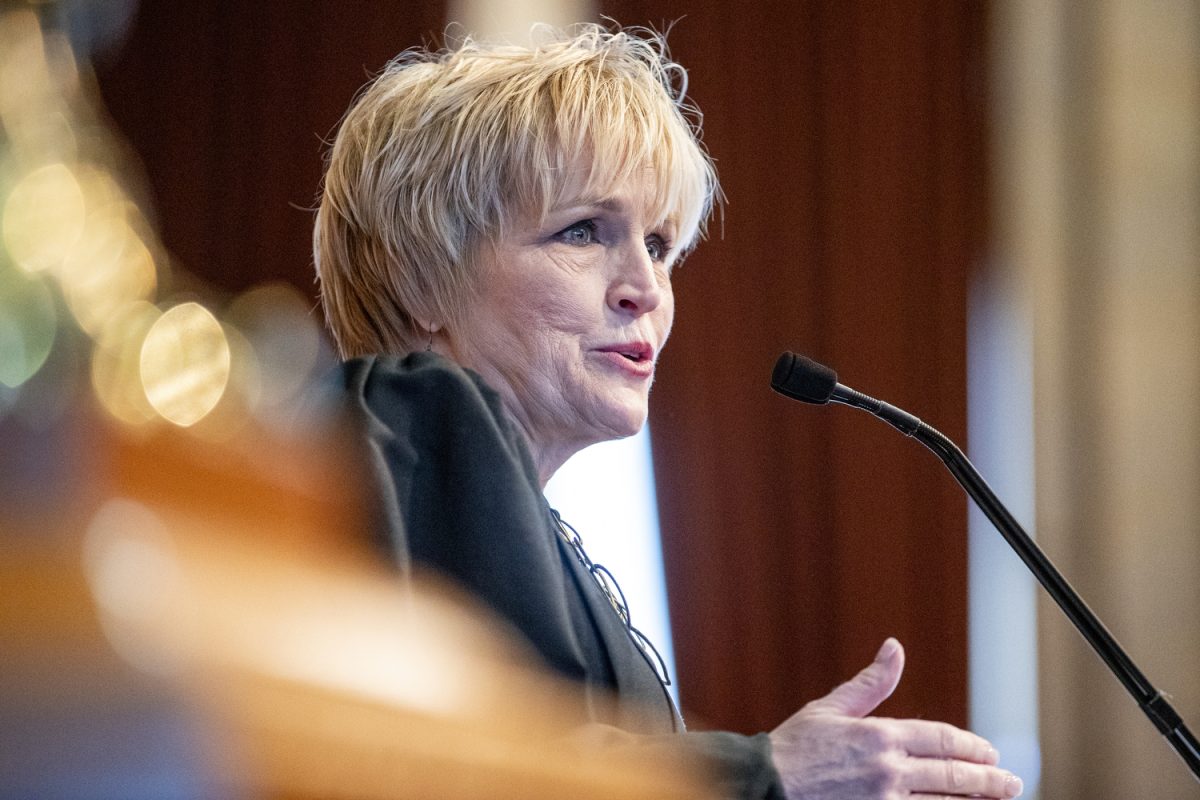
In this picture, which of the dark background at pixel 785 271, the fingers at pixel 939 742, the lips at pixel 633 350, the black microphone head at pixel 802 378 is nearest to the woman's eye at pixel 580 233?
the lips at pixel 633 350

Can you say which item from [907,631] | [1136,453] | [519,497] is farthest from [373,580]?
[1136,453]

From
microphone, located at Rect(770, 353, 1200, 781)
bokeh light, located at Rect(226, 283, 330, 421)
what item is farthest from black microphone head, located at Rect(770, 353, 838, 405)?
bokeh light, located at Rect(226, 283, 330, 421)

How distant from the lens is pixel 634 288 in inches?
46.6

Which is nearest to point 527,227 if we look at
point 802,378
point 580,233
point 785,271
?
point 580,233

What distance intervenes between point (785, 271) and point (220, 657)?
6.89ft

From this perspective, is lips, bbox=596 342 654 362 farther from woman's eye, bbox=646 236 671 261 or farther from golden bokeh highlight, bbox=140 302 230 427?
golden bokeh highlight, bbox=140 302 230 427

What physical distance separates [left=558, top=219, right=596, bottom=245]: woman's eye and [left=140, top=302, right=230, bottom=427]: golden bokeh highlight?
76 cm

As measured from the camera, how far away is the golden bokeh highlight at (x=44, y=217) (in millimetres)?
309

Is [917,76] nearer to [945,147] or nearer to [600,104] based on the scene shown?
[945,147]

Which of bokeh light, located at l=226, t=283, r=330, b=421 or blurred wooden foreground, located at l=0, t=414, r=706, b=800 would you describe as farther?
bokeh light, located at l=226, t=283, r=330, b=421

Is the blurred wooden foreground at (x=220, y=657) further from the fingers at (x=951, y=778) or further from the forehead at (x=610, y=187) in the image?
the forehead at (x=610, y=187)

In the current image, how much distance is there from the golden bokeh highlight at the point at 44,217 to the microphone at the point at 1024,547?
0.77m

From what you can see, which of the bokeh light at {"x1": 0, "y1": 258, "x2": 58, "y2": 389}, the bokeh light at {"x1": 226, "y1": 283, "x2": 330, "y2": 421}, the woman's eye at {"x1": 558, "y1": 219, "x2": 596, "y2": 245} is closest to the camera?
the bokeh light at {"x1": 0, "y1": 258, "x2": 58, "y2": 389}

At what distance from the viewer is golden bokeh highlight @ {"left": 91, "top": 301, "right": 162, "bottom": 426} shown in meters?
0.33
